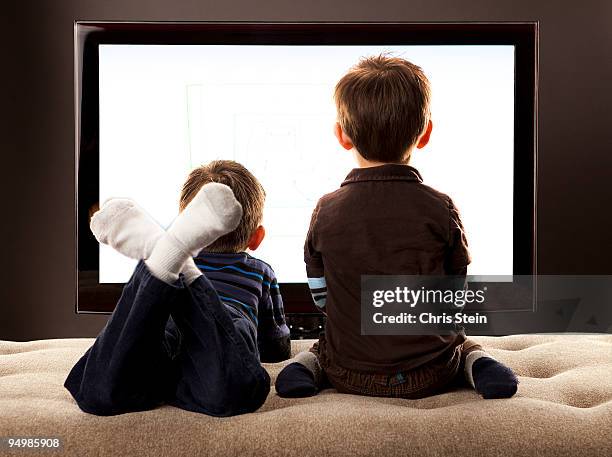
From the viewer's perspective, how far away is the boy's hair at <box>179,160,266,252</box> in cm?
155

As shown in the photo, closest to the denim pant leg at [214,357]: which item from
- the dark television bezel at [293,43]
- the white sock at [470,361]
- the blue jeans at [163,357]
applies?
the blue jeans at [163,357]

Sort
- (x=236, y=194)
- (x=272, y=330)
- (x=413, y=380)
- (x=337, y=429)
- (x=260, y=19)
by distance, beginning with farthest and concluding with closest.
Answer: (x=260, y=19) → (x=272, y=330) → (x=236, y=194) → (x=413, y=380) → (x=337, y=429)

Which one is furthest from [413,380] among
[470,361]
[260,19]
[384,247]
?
[260,19]

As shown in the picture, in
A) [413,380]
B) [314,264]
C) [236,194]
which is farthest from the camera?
[236,194]

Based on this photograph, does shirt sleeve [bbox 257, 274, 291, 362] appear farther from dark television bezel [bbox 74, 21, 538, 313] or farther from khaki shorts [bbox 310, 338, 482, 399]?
dark television bezel [bbox 74, 21, 538, 313]

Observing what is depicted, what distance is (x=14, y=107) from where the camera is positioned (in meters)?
2.99

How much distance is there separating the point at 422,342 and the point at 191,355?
Result: 41 cm

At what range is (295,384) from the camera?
134cm

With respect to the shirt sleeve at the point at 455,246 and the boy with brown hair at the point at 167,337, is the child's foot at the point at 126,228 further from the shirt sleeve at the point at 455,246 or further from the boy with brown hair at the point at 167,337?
the shirt sleeve at the point at 455,246

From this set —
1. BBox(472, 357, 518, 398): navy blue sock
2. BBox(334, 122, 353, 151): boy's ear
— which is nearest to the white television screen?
BBox(334, 122, 353, 151): boy's ear

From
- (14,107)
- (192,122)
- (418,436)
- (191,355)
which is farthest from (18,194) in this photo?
(418,436)

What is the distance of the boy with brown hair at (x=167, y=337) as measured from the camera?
1105 mm

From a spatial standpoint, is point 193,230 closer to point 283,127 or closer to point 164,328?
point 164,328

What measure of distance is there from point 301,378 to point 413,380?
202 millimetres
